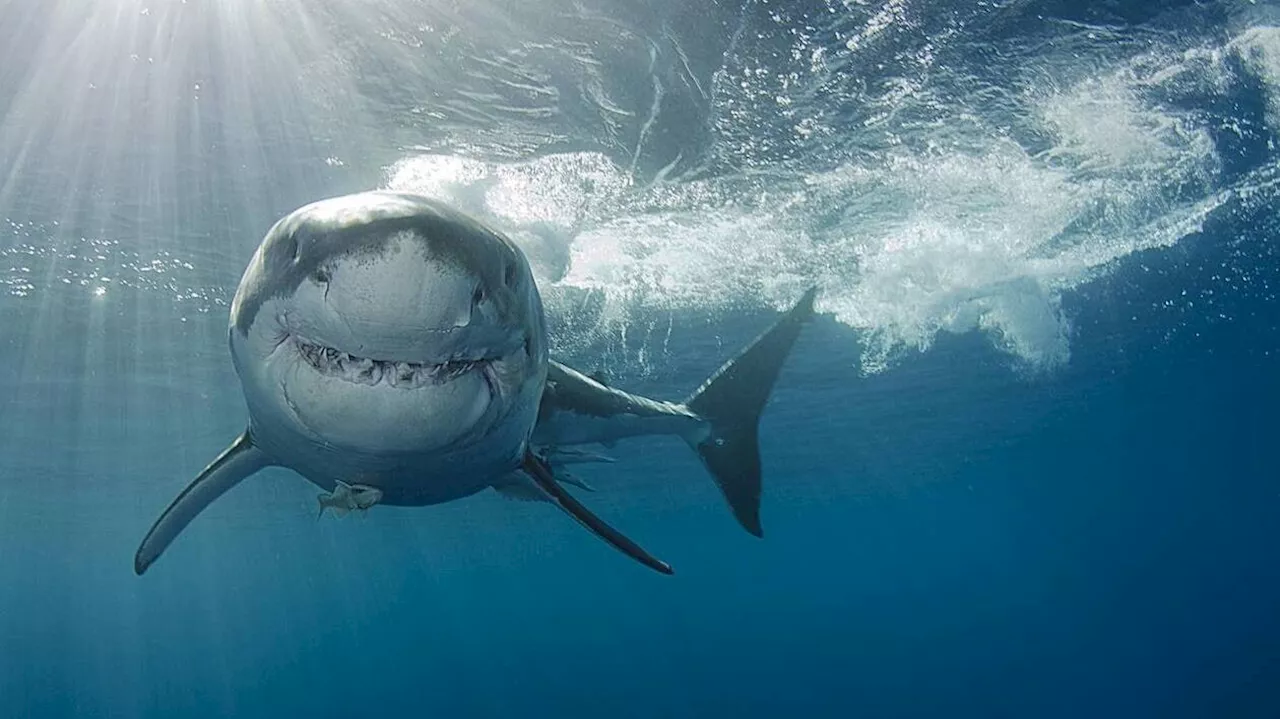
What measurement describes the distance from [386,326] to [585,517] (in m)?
1.90

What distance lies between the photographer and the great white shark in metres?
2.26

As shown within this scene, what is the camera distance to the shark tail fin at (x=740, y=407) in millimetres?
7848

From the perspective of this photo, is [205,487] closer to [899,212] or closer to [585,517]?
[585,517]

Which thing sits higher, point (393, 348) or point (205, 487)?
point (393, 348)

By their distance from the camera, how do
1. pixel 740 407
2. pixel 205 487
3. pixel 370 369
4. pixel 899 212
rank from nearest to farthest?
pixel 370 369 → pixel 205 487 → pixel 740 407 → pixel 899 212

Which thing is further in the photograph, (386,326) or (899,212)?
(899,212)

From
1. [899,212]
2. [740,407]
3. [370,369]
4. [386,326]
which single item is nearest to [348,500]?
[370,369]

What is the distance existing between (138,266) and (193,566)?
5800cm

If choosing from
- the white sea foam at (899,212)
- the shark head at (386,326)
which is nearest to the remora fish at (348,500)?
the shark head at (386,326)

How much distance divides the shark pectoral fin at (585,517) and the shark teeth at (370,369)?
1336 millimetres

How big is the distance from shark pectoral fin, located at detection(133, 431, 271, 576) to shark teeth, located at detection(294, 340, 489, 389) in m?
2.24

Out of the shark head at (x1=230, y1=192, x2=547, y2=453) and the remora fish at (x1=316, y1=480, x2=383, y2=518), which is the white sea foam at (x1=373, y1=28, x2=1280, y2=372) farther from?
the shark head at (x1=230, y1=192, x2=547, y2=453)

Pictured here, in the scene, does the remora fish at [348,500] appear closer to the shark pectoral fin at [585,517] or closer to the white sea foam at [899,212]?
the shark pectoral fin at [585,517]

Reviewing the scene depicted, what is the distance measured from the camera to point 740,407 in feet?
26.9
